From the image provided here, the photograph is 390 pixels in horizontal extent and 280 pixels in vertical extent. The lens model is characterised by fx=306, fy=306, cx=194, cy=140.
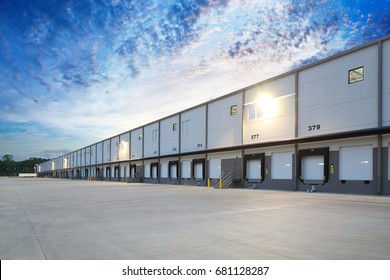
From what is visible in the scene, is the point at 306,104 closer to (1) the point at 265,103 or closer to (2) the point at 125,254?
(1) the point at 265,103

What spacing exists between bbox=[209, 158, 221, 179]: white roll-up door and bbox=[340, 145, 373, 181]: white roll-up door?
1642cm

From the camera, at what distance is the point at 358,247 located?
632cm

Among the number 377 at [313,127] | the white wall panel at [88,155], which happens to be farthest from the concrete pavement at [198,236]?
the white wall panel at [88,155]

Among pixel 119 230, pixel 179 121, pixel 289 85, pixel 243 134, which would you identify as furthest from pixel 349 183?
pixel 179 121

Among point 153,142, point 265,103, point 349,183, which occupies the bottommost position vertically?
point 349,183

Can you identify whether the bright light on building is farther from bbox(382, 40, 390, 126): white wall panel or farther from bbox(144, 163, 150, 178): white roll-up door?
bbox(144, 163, 150, 178): white roll-up door

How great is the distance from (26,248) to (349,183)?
21765mm

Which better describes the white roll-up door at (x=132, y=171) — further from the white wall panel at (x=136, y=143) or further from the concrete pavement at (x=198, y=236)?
the concrete pavement at (x=198, y=236)

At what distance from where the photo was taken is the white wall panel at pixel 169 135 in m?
46.6

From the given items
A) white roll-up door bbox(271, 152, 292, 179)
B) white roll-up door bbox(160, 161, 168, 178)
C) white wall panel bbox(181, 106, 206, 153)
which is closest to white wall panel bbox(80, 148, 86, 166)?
white roll-up door bbox(160, 161, 168, 178)

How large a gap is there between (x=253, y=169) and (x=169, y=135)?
2022 centimetres

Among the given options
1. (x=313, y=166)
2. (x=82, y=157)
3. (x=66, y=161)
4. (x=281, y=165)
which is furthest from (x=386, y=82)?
(x=66, y=161)

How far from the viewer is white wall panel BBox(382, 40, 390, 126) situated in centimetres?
2015

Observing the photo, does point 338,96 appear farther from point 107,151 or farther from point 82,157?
point 82,157
